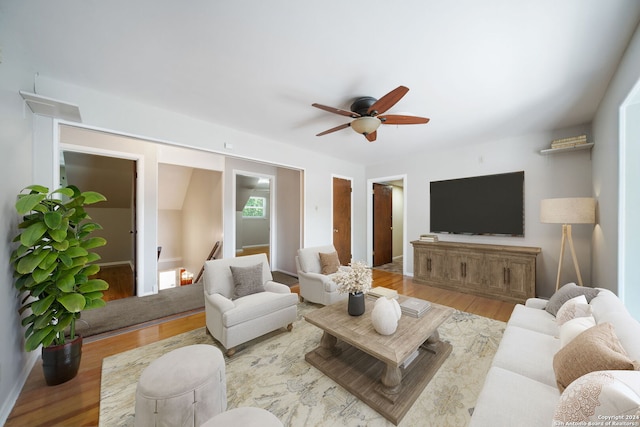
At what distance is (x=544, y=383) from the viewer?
128 centimetres

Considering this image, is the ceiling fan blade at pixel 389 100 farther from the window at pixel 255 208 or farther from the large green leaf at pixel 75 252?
the window at pixel 255 208

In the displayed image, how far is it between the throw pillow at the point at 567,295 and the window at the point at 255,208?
8206mm

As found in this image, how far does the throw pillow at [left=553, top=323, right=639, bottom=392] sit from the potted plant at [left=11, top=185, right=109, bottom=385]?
3.05 meters

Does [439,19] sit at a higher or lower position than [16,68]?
higher

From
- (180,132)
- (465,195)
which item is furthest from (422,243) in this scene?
(180,132)

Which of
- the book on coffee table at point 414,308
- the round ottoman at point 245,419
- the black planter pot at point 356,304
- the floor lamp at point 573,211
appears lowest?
the round ottoman at point 245,419

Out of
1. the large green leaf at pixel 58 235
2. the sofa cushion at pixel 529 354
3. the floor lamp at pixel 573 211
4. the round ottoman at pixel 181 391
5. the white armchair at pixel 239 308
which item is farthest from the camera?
the floor lamp at pixel 573 211

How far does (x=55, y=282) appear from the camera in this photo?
178 centimetres

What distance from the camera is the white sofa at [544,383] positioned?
77 centimetres

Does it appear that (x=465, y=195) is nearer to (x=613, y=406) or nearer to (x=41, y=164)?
(x=613, y=406)

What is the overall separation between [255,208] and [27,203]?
7.47 metres

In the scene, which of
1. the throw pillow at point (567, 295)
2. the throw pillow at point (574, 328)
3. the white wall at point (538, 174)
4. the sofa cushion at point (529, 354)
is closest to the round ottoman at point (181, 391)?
the sofa cushion at point (529, 354)

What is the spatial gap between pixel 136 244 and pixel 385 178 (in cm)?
501

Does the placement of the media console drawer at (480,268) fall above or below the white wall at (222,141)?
below
